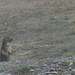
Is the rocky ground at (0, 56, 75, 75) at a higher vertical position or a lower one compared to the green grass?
lower

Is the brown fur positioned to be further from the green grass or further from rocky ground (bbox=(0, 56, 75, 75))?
rocky ground (bbox=(0, 56, 75, 75))

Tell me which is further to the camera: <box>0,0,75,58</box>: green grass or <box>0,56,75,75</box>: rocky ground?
<box>0,0,75,58</box>: green grass

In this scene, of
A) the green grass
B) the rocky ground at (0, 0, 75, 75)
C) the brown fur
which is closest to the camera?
the rocky ground at (0, 0, 75, 75)

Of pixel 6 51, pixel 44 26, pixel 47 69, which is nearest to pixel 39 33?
pixel 44 26

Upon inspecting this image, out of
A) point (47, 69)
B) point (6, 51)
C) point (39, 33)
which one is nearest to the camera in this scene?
point (47, 69)

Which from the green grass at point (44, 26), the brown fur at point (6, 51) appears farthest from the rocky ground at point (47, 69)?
the green grass at point (44, 26)

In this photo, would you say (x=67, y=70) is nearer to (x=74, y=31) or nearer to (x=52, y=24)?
(x=74, y=31)

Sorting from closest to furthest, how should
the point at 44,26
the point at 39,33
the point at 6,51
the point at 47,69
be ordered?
the point at 47,69, the point at 6,51, the point at 39,33, the point at 44,26

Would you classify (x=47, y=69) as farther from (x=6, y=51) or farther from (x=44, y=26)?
(x=44, y=26)

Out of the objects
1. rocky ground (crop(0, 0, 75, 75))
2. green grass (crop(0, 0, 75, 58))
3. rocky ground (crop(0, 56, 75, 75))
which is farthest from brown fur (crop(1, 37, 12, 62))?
rocky ground (crop(0, 56, 75, 75))

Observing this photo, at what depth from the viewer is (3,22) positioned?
18250 mm

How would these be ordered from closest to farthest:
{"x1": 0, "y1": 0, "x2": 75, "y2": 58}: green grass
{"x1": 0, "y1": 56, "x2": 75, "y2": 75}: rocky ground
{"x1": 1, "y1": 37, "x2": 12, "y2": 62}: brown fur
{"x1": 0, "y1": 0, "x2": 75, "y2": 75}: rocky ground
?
{"x1": 0, "y1": 56, "x2": 75, "y2": 75}: rocky ground → {"x1": 0, "y1": 0, "x2": 75, "y2": 75}: rocky ground → {"x1": 1, "y1": 37, "x2": 12, "y2": 62}: brown fur → {"x1": 0, "y1": 0, "x2": 75, "y2": 58}: green grass

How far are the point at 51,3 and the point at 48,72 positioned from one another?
1475 centimetres

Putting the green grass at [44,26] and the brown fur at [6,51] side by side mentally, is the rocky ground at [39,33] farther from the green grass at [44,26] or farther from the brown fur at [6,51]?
the brown fur at [6,51]
